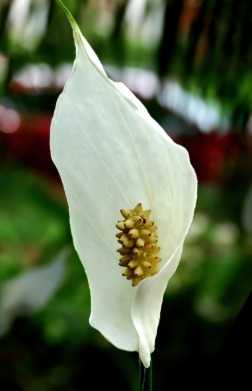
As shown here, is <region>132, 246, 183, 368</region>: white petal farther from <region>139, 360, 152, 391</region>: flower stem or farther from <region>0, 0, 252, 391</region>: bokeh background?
<region>0, 0, 252, 391</region>: bokeh background

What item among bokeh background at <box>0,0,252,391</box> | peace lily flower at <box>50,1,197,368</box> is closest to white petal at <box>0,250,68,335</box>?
bokeh background at <box>0,0,252,391</box>

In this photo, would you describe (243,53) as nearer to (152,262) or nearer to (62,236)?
(62,236)

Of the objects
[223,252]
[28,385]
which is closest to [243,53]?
[223,252]

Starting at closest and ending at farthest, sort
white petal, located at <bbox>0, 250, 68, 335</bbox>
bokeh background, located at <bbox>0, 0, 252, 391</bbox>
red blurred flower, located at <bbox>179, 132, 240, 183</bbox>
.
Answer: white petal, located at <bbox>0, 250, 68, 335</bbox> → bokeh background, located at <bbox>0, 0, 252, 391</bbox> → red blurred flower, located at <bbox>179, 132, 240, 183</bbox>

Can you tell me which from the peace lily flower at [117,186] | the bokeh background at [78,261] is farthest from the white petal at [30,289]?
the peace lily flower at [117,186]

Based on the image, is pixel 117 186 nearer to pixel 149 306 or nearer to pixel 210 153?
pixel 149 306

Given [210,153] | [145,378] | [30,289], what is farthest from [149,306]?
[210,153]
